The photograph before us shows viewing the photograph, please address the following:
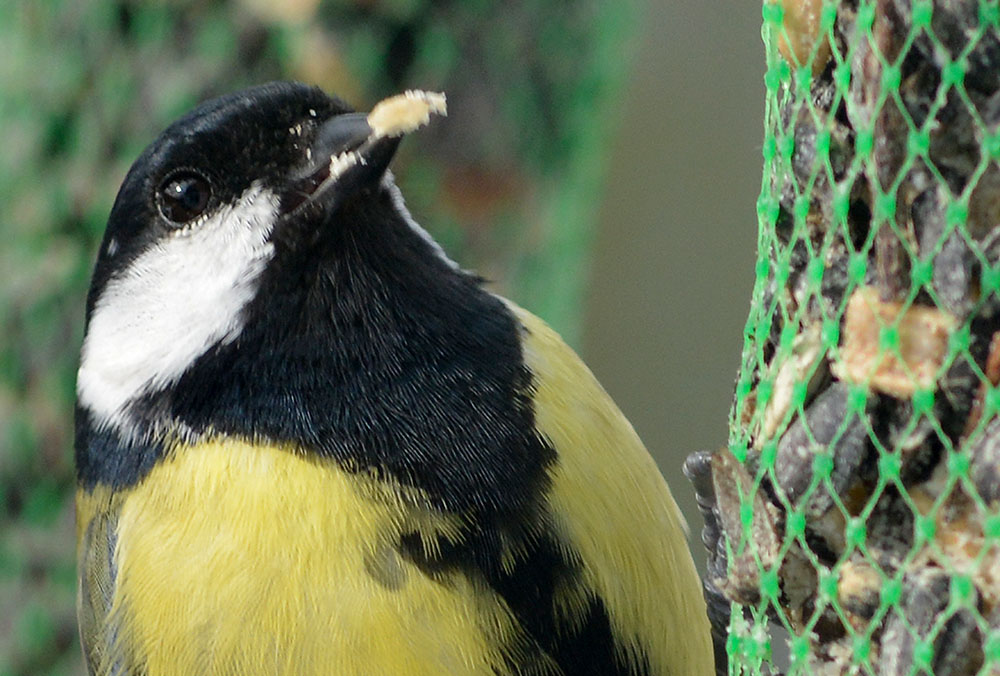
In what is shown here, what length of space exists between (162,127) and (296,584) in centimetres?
81

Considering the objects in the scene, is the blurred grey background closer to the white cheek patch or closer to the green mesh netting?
the white cheek patch

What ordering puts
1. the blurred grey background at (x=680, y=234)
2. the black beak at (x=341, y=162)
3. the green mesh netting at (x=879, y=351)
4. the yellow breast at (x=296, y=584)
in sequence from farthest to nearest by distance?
the blurred grey background at (x=680, y=234) → the black beak at (x=341, y=162) → the yellow breast at (x=296, y=584) → the green mesh netting at (x=879, y=351)

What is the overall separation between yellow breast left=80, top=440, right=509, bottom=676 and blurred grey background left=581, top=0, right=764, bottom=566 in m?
1.71

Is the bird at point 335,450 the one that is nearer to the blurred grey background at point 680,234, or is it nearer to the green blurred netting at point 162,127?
the green blurred netting at point 162,127

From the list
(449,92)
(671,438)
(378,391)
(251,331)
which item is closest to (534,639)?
(378,391)

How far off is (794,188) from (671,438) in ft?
6.49

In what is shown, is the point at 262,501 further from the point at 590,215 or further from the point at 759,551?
the point at 590,215

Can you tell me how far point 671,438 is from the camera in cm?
270

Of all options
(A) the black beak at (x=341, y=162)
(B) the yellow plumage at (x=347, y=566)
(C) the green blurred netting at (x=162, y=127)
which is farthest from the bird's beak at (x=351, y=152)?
(C) the green blurred netting at (x=162, y=127)

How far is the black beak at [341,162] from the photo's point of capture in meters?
1.01

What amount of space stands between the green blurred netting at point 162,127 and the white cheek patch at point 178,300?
442 mm

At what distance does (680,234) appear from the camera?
2.71 metres

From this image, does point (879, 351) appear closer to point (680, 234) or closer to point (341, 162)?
point (341, 162)

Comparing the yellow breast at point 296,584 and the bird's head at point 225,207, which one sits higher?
the bird's head at point 225,207
